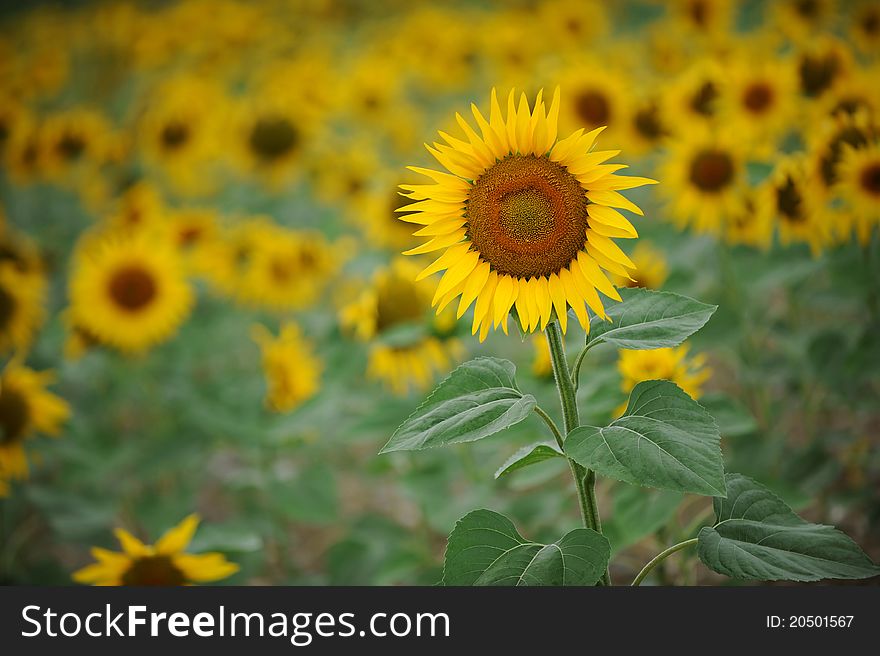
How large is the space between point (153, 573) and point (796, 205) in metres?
1.74

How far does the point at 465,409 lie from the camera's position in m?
1.01

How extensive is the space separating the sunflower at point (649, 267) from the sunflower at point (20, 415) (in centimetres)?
170

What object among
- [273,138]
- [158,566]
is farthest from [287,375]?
[273,138]

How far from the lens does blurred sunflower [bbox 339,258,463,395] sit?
2.19 metres

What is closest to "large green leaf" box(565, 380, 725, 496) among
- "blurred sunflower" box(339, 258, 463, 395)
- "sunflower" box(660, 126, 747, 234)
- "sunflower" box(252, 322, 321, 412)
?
"blurred sunflower" box(339, 258, 463, 395)

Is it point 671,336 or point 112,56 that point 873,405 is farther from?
point 112,56

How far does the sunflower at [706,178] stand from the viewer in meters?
2.15

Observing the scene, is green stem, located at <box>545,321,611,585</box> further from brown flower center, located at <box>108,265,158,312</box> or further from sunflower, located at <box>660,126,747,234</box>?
brown flower center, located at <box>108,265,158,312</box>

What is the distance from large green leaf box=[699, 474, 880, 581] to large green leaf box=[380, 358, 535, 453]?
0.31m

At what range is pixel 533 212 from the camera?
0.99 metres

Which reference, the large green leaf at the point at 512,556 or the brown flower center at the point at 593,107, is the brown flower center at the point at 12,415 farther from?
the brown flower center at the point at 593,107

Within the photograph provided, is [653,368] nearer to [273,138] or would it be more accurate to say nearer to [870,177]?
[870,177]

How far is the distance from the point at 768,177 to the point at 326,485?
4.80 feet

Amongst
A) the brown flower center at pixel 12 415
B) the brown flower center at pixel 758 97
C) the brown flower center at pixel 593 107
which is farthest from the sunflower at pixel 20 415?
the brown flower center at pixel 758 97
